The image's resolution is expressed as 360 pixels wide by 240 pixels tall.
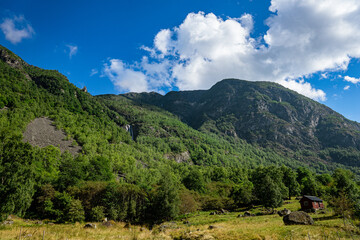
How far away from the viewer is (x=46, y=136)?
9119 centimetres

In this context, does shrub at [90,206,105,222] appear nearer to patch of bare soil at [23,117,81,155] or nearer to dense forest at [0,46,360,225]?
dense forest at [0,46,360,225]

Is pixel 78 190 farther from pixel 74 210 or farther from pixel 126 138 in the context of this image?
pixel 126 138

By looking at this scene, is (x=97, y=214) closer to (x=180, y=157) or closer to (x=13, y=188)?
(x=13, y=188)

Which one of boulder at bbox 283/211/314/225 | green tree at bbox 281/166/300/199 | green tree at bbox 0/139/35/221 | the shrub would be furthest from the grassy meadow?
green tree at bbox 281/166/300/199

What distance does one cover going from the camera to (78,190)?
47000 mm

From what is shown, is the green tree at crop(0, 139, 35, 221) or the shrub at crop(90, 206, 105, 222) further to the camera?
the shrub at crop(90, 206, 105, 222)

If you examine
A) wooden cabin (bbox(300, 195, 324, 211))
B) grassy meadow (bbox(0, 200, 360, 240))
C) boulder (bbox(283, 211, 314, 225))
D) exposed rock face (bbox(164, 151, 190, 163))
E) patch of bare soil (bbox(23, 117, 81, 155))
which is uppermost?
patch of bare soil (bbox(23, 117, 81, 155))

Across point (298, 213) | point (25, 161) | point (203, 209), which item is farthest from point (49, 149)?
point (298, 213)

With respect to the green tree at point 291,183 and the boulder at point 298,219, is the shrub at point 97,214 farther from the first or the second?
the green tree at point 291,183

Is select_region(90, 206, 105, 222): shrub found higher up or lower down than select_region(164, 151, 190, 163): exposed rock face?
lower down

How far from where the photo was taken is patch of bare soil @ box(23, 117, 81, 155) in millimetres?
84125

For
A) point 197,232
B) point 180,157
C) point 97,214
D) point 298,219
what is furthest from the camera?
point 180,157

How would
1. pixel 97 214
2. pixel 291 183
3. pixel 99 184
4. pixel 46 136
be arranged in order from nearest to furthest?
pixel 97 214, pixel 99 184, pixel 291 183, pixel 46 136

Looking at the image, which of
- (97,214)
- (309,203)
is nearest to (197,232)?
(97,214)
